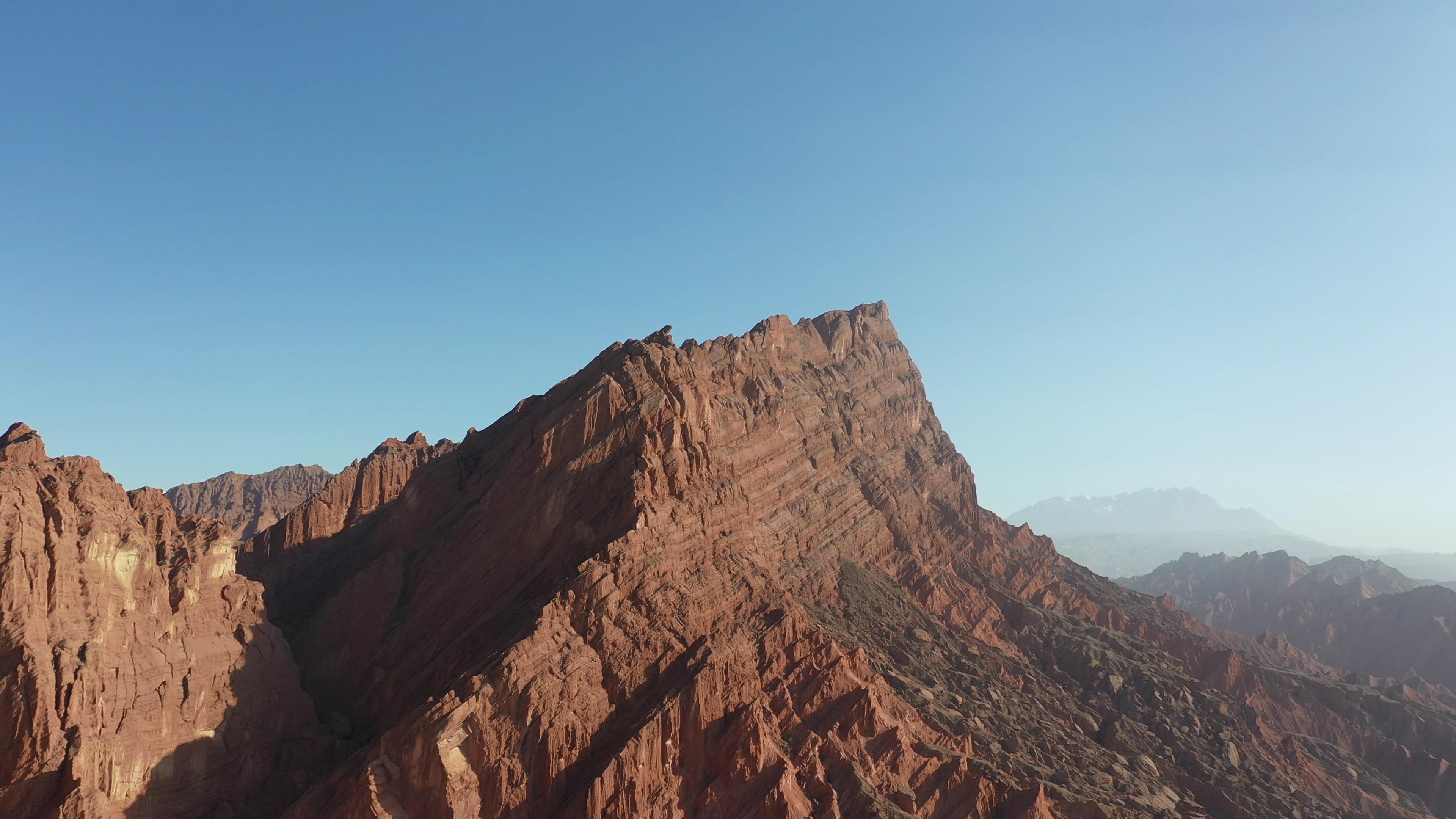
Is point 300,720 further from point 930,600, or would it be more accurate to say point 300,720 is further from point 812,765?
point 930,600

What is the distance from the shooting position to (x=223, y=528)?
6756 cm

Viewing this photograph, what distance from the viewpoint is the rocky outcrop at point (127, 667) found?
48188 millimetres

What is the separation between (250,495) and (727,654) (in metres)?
132

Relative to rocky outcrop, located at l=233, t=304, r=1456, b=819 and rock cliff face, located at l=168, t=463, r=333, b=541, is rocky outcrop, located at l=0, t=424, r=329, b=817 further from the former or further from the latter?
rock cliff face, located at l=168, t=463, r=333, b=541

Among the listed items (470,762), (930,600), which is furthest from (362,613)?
(930,600)

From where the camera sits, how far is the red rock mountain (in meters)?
54.3

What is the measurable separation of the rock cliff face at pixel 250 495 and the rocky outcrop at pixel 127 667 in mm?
90227

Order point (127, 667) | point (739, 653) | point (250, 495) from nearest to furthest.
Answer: point (127, 667)
point (739, 653)
point (250, 495)

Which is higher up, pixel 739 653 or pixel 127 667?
pixel 127 667

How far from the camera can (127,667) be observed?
53656 millimetres

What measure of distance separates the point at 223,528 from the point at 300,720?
54.3 feet

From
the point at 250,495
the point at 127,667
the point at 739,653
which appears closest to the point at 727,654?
the point at 739,653

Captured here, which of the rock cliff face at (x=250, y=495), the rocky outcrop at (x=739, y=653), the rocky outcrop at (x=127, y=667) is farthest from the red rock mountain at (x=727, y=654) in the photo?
the rock cliff face at (x=250, y=495)

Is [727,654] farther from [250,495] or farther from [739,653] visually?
[250,495]
